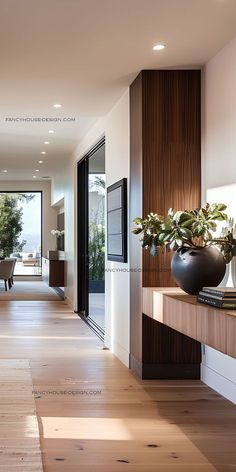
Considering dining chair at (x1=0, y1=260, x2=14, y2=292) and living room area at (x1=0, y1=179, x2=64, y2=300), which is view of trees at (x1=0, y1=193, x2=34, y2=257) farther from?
dining chair at (x1=0, y1=260, x2=14, y2=292)

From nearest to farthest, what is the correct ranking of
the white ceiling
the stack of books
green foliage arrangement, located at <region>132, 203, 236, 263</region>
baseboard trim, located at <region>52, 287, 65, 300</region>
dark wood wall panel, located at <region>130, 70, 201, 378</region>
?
the stack of books, the white ceiling, green foliage arrangement, located at <region>132, 203, 236, 263</region>, dark wood wall panel, located at <region>130, 70, 201, 378</region>, baseboard trim, located at <region>52, 287, 65, 300</region>

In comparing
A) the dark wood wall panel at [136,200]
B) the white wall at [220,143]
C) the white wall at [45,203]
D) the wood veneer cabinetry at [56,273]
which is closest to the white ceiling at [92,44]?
the white wall at [220,143]

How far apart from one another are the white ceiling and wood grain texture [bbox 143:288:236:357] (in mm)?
1827

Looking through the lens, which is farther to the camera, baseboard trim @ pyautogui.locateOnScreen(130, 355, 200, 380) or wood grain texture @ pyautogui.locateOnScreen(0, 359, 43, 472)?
baseboard trim @ pyautogui.locateOnScreen(130, 355, 200, 380)

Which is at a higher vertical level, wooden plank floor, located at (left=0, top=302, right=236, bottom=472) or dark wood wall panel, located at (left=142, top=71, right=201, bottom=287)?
dark wood wall panel, located at (left=142, top=71, right=201, bottom=287)

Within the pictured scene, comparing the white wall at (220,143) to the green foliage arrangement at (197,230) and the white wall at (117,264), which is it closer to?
the green foliage arrangement at (197,230)

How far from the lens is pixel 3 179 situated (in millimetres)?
15211

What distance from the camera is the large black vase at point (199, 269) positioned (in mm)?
3758

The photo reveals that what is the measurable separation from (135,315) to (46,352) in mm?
1366

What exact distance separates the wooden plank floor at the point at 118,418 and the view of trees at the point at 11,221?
1016 centimetres

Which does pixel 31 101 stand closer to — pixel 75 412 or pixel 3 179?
pixel 75 412

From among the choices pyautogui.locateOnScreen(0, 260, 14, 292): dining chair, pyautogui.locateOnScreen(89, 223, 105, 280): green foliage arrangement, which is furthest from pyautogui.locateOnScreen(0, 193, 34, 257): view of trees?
pyautogui.locateOnScreen(89, 223, 105, 280): green foliage arrangement

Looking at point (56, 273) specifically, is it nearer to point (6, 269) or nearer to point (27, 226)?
point (6, 269)

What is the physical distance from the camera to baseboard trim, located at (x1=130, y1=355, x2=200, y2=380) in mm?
4777
